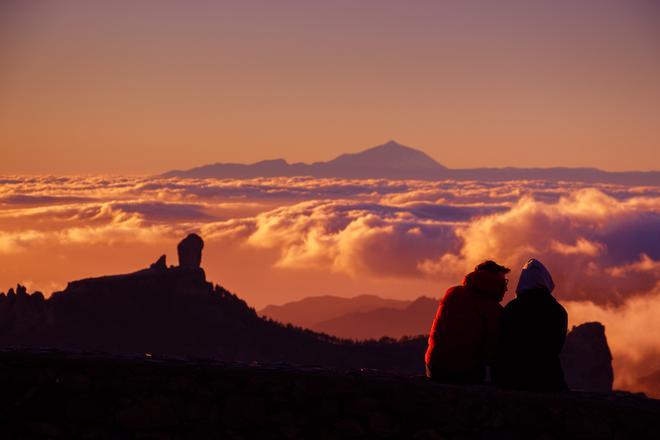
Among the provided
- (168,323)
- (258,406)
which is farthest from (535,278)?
(168,323)

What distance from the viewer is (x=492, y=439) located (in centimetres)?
1619

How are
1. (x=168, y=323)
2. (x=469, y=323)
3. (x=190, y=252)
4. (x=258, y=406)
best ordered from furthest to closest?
(x=168, y=323) → (x=190, y=252) → (x=469, y=323) → (x=258, y=406)

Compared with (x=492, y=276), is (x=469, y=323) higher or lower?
lower

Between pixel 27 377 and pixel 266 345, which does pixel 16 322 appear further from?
pixel 27 377

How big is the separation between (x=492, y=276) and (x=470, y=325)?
81 centimetres

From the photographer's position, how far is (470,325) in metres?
17.2

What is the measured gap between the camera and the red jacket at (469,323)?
17203 millimetres

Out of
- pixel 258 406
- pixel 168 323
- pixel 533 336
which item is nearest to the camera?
pixel 258 406

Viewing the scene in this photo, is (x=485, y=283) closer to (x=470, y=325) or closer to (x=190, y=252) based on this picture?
(x=470, y=325)

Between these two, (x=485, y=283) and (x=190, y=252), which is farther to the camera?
(x=190, y=252)

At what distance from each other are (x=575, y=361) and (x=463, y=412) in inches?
7421

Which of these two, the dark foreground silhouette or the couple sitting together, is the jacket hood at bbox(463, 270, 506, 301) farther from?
the dark foreground silhouette

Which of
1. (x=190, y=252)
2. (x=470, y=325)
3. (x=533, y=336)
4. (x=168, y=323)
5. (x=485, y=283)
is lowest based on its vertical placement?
(x=168, y=323)

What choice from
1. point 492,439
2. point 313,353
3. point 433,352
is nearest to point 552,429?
point 492,439
